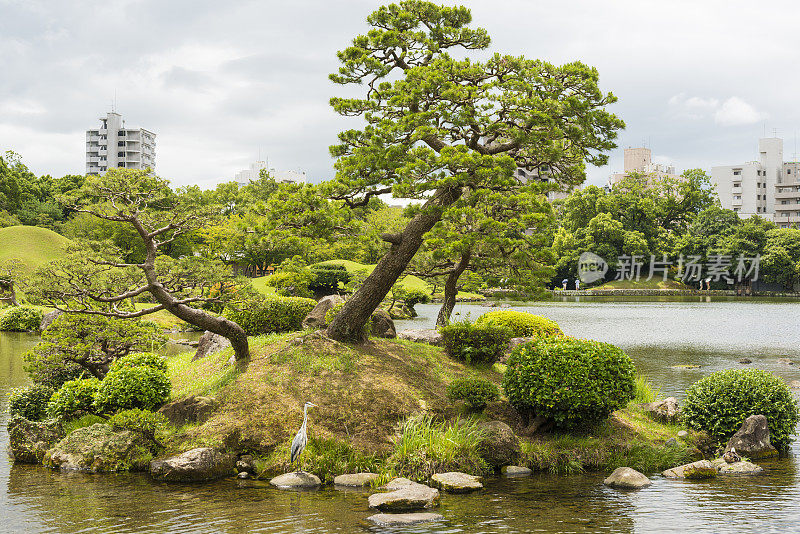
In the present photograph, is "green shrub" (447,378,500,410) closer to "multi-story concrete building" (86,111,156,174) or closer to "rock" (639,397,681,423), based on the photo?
"rock" (639,397,681,423)

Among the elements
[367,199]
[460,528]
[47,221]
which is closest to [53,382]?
[367,199]

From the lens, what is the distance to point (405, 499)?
9781mm

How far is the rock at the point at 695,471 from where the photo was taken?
470 inches

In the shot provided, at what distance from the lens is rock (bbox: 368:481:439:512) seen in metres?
9.71

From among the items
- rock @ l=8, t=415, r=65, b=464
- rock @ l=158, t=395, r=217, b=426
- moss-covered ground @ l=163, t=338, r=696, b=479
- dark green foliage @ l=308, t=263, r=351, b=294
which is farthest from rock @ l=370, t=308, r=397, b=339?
dark green foliage @ l=308, t=263, r=351, b=294

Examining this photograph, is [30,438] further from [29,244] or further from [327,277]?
[29,244]

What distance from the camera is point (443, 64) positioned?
14.7 metres

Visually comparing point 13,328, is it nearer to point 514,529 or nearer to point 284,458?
point 284,458

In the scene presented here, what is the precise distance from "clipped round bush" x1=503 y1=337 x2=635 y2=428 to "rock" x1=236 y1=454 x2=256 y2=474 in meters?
5.74

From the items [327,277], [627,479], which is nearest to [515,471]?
[627,479]

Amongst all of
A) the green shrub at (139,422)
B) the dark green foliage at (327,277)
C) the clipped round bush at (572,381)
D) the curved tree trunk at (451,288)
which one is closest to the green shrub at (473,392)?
the clipped round bush at (572,381)

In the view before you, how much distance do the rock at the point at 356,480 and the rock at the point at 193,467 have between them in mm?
2279

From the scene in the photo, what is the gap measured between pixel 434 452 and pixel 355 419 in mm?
2063

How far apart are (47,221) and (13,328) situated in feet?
138
